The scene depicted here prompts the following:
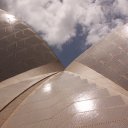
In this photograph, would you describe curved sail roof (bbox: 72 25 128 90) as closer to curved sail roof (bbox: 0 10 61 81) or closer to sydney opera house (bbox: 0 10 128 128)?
sydney opera house (bbox: 0 10 128 128)

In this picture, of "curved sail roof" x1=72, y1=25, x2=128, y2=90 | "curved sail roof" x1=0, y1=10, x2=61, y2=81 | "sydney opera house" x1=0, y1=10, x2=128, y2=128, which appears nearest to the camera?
"sydney opera house" x1=0, y1=10, x2=128, y2=128

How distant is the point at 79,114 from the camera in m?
4.20

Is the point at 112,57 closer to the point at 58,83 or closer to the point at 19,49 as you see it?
the point at 58,83

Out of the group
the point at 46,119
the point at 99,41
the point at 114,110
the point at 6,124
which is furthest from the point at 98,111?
the point at 99,41

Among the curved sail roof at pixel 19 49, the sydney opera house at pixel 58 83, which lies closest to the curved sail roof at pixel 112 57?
the sydney opera house at pixel 58 83

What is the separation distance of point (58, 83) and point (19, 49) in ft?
8.48

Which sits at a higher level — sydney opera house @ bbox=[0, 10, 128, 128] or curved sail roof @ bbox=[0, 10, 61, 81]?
curved sail roof @ bbox=[0, 10, 61, 81]

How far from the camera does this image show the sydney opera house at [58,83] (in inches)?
164

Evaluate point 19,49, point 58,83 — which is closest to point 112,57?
point 58,83

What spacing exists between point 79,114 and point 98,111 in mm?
252

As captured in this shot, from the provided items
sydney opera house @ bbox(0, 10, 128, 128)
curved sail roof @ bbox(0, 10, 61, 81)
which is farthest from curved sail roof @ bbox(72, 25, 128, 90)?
curved sail roof @ bbox(0, 10, 61, 81)

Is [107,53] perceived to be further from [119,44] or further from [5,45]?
[5,45]

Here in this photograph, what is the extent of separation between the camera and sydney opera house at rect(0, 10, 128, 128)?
4176 millimetres

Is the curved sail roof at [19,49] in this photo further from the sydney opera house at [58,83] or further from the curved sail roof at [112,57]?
the curved sail roof at [112,57]
